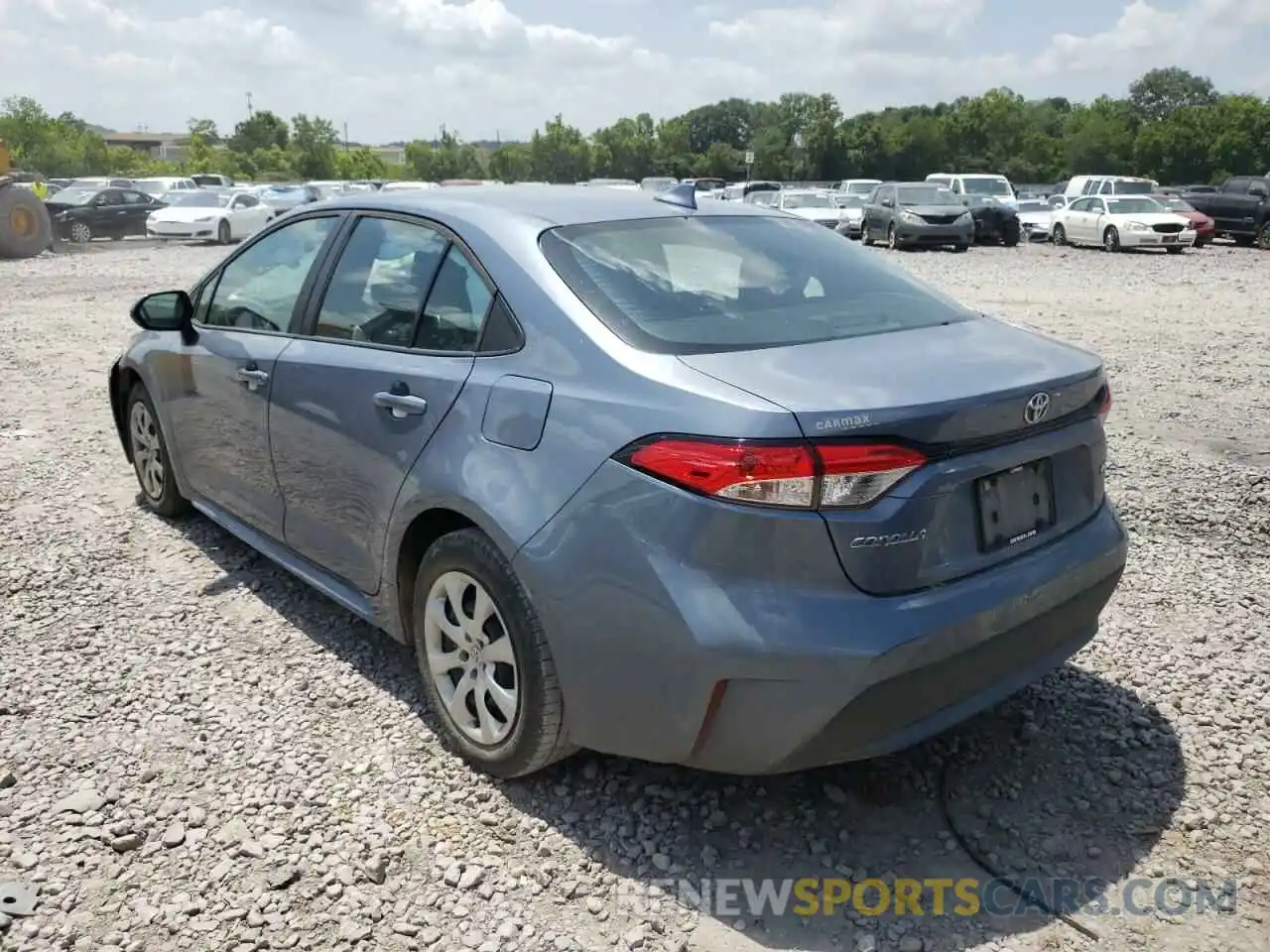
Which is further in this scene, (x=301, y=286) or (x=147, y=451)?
(x=147, y=451)

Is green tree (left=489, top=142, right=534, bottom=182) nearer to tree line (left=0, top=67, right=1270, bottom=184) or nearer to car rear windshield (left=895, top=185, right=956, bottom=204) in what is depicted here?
tree line (left=0, top=67, right=1270, bottom=184)

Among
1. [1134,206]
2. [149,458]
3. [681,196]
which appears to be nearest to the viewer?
[681,196]

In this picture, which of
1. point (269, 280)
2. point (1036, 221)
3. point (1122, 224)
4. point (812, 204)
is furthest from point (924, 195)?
point (269, 280)

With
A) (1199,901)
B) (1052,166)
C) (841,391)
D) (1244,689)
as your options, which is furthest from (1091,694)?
(1052,166)

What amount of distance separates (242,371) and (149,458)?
1.58 metres

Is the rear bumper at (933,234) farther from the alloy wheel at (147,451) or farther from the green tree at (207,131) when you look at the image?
the green tree at (207,131)

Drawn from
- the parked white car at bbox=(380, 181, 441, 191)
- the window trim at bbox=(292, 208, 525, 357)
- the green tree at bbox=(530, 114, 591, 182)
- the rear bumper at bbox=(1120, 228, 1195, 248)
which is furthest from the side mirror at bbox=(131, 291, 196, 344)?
the green tree at bbox=(530, 114, 591, 182)

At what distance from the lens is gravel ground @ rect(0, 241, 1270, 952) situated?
2.57 metres

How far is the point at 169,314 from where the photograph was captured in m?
4.56

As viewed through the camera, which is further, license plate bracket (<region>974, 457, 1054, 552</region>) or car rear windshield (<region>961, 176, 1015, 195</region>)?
car rear windshield (<region>961, 176, 1015, 195</region>)

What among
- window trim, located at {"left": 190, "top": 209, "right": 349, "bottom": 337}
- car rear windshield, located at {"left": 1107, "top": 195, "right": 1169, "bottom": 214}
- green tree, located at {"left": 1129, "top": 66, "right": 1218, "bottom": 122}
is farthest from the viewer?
green tree, located at {"left": 1129, "top": 66, "right": 1218, "bottom": 122}

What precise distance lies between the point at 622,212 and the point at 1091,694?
7.51 feet

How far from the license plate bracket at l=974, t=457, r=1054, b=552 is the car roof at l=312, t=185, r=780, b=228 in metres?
A: 1.44

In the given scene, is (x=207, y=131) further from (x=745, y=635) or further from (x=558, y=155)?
(x=745, y=635)
